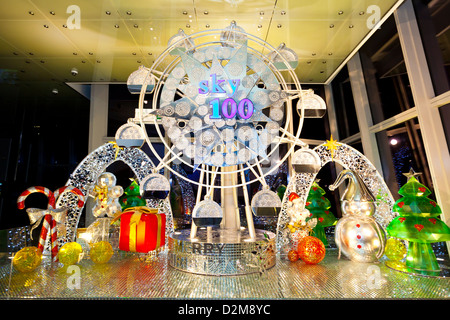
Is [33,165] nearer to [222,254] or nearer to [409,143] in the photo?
[222,254]

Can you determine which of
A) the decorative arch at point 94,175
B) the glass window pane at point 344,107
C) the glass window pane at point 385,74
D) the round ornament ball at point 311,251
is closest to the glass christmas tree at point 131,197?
the decorative arch at point 94,175

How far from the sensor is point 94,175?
4.61 feet

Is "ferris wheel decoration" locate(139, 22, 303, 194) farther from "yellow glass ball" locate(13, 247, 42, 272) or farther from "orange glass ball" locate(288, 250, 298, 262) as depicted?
Result: "yellow glass ball" locate(13, 247, 42, 272)

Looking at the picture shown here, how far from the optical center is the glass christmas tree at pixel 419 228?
974 millimetres

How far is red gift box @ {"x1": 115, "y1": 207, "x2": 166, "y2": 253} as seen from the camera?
1117 millimetres

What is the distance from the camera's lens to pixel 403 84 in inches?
65.6

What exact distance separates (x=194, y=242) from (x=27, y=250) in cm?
76

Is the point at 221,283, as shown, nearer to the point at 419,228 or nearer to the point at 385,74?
the point at 419,228

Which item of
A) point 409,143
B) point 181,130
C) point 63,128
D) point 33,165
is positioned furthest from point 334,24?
point 33,165

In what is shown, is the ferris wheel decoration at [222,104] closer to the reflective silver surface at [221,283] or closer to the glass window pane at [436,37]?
the reflective silver surface at [221,283]

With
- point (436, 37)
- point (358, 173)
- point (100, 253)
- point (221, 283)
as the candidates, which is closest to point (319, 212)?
point (358, 173)

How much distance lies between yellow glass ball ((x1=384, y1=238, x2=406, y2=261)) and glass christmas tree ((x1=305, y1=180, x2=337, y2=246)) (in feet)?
1.12

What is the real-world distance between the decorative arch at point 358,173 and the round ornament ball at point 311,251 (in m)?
0.15

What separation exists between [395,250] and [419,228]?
0.57 ft
